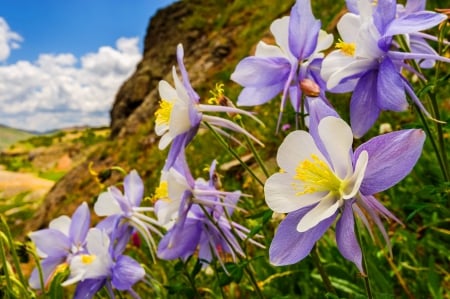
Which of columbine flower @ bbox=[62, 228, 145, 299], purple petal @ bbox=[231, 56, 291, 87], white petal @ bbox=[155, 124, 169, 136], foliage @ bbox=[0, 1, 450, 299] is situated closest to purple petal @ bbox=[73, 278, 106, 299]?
columbine flower @ bbox=[62, 228, 145, 299]

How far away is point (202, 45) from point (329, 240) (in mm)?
9862

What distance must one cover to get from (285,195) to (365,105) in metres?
0.34

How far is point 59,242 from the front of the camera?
1589 mm

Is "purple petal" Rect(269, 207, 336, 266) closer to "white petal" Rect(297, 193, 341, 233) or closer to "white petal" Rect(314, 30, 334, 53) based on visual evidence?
"white petal" Rect(297, 193, 341, 233)

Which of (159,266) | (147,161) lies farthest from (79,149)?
(159,266)

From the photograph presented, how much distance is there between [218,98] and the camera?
4.12ft

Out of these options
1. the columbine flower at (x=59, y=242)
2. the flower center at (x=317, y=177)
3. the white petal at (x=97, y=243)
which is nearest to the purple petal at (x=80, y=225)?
the columbine flower at (x=59, y=242)

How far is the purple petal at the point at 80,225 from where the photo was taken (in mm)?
1625

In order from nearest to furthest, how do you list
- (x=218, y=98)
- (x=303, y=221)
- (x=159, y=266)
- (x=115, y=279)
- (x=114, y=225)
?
1. (x=303, y=221)
2. (x=218, y=98)
3. (x=115, y=279)
4. (x=114, y=225)
5. (x=159, y=266)

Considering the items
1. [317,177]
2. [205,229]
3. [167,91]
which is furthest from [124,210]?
[317,177]

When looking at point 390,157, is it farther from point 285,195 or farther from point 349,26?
point 349,26

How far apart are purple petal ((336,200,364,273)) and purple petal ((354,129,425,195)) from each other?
43 mm

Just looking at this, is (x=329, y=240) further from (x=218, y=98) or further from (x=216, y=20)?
(x=216, y=20)

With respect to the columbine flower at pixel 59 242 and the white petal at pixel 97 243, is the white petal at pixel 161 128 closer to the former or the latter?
the white petal at pixel 97 243
